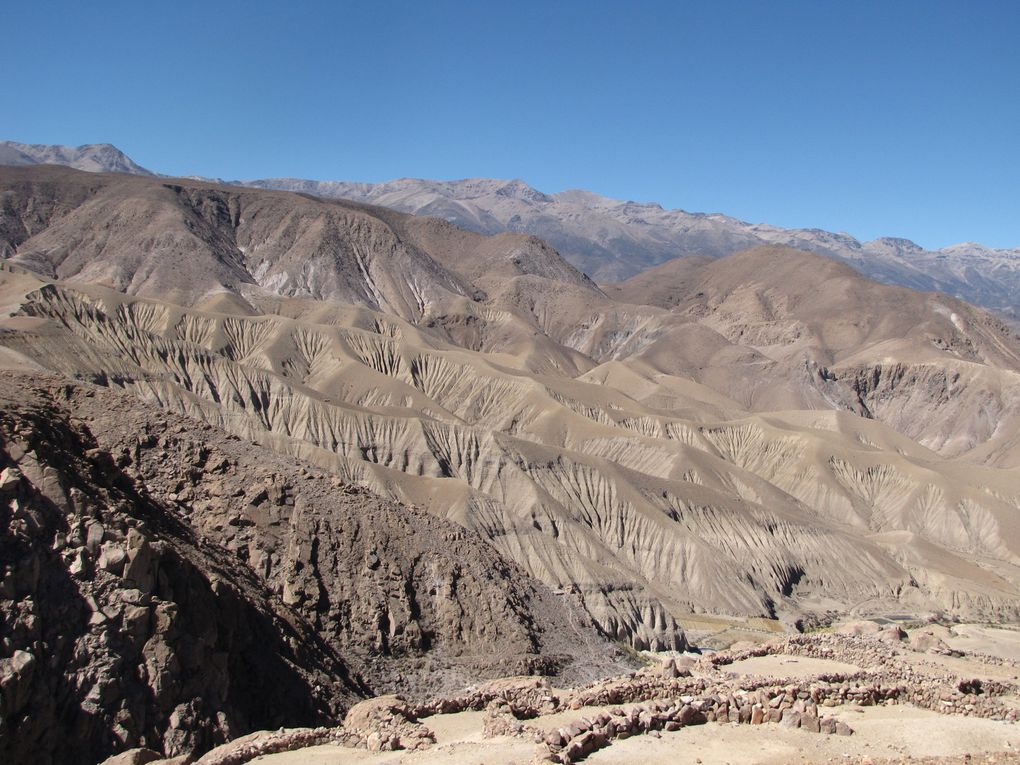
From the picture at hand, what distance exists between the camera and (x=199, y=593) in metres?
22.1

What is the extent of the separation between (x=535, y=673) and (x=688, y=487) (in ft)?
152

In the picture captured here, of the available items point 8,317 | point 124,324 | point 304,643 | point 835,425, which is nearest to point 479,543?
point 304,643

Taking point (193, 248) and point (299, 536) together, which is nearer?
point (299, 536)

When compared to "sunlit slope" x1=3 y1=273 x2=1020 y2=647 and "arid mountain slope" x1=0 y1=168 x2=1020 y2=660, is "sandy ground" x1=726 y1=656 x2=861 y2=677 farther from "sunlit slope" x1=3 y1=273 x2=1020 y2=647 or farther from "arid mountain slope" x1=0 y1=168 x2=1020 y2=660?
"sunlit slope" x1=3 y1=273 x2=1020 y2=647

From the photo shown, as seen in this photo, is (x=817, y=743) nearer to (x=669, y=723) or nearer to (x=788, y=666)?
(x=669, y=723)

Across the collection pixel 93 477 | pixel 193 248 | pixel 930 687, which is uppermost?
pixel 193 248

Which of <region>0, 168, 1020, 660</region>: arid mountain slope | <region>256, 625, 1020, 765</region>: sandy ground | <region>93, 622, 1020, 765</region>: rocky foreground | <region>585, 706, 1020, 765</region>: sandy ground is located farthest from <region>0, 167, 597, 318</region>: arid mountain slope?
<region>585, 706, 1020, 765</region>: sandy ground

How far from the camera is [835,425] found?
124 metres

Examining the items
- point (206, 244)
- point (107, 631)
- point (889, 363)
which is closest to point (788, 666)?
point (107, 631)

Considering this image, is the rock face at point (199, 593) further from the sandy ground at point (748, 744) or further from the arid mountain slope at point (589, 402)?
the arid mountain slope at point (589, 402)

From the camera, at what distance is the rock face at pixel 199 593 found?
749 inches

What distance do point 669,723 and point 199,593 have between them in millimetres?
10320

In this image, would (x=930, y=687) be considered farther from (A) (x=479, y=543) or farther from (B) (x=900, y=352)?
(B) (x=900, y=352)

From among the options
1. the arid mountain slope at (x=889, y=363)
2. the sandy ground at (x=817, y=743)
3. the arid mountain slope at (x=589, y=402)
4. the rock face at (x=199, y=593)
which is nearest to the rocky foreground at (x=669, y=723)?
the sandy ground at (x=817, y=743)
